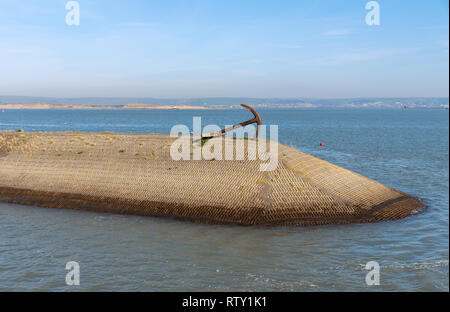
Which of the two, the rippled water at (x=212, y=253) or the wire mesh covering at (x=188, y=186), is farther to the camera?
the wire mesh covering at (x=188, y=186)

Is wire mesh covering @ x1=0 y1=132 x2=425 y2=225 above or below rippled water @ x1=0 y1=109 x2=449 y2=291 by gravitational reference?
above

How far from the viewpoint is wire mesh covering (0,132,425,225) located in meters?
22.9

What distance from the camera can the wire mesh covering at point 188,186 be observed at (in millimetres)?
22875

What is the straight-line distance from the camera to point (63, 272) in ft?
55.0

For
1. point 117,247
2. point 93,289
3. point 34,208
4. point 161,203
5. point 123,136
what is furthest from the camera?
point 123,136

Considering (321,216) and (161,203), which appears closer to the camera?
(321,216)

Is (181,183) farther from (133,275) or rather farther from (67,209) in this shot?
(133,275)

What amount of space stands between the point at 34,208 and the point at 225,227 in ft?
41.7

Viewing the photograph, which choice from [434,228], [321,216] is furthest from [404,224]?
[321,216]

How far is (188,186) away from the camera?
988 inches

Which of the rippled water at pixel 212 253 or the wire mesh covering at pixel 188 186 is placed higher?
the wire mesh covering at pixel 188 186

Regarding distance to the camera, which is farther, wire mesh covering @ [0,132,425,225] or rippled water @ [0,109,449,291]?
wire mesh covering @ [0,132,425,225]

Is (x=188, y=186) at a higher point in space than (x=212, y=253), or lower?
higher

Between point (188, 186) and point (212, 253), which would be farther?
point (188, 186)
